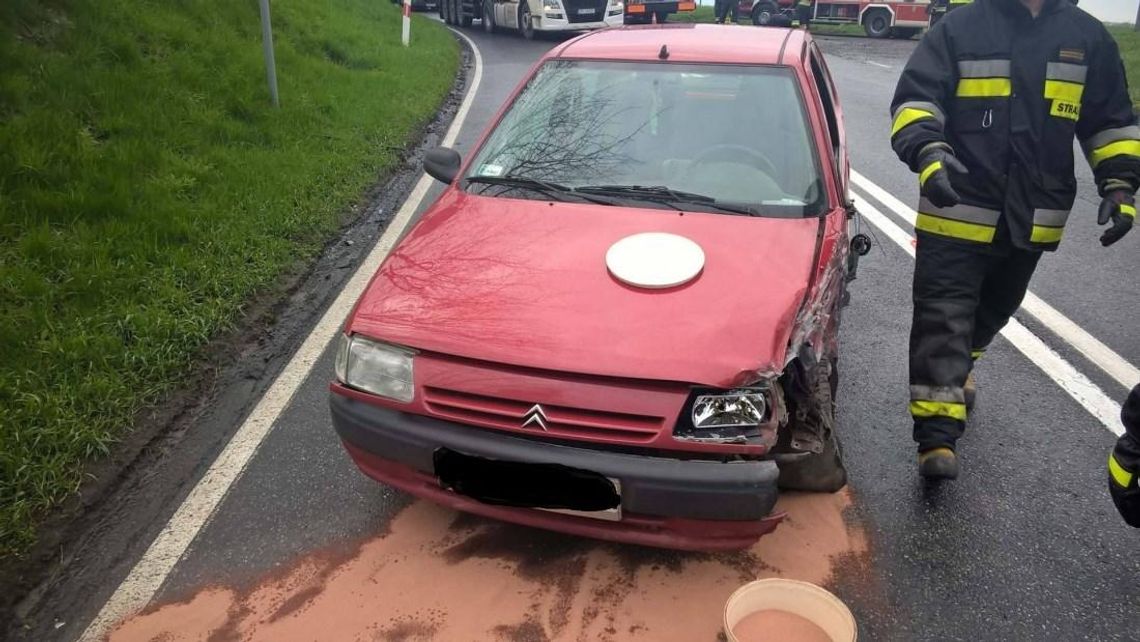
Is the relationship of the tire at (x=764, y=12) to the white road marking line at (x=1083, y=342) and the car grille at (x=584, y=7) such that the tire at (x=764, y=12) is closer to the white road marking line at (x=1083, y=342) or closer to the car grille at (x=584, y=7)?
the car grille at (x=584, y=7)

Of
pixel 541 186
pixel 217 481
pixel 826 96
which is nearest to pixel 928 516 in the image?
pixel 541 186

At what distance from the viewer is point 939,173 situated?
2.94m

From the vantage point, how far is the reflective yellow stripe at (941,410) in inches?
125

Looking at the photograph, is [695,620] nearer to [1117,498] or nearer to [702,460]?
[702,460]

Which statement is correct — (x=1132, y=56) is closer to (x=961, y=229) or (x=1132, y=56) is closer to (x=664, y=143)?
(x=961, y=229)

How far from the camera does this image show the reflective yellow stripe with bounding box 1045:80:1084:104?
2992 millimetres

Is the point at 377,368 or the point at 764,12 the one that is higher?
the point at 764,12

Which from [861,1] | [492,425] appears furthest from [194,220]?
[861,1]

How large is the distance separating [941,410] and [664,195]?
137 centimetres

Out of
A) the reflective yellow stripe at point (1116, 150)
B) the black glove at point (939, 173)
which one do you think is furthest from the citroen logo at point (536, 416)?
the reflective yellow stripe at point (1116, 150)

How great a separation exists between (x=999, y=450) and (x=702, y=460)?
5.81 feet

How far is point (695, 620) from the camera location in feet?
8.39

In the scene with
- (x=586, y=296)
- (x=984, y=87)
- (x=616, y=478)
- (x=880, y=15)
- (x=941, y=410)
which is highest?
(x=984, y=87)

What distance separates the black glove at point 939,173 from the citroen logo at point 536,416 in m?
1.62
